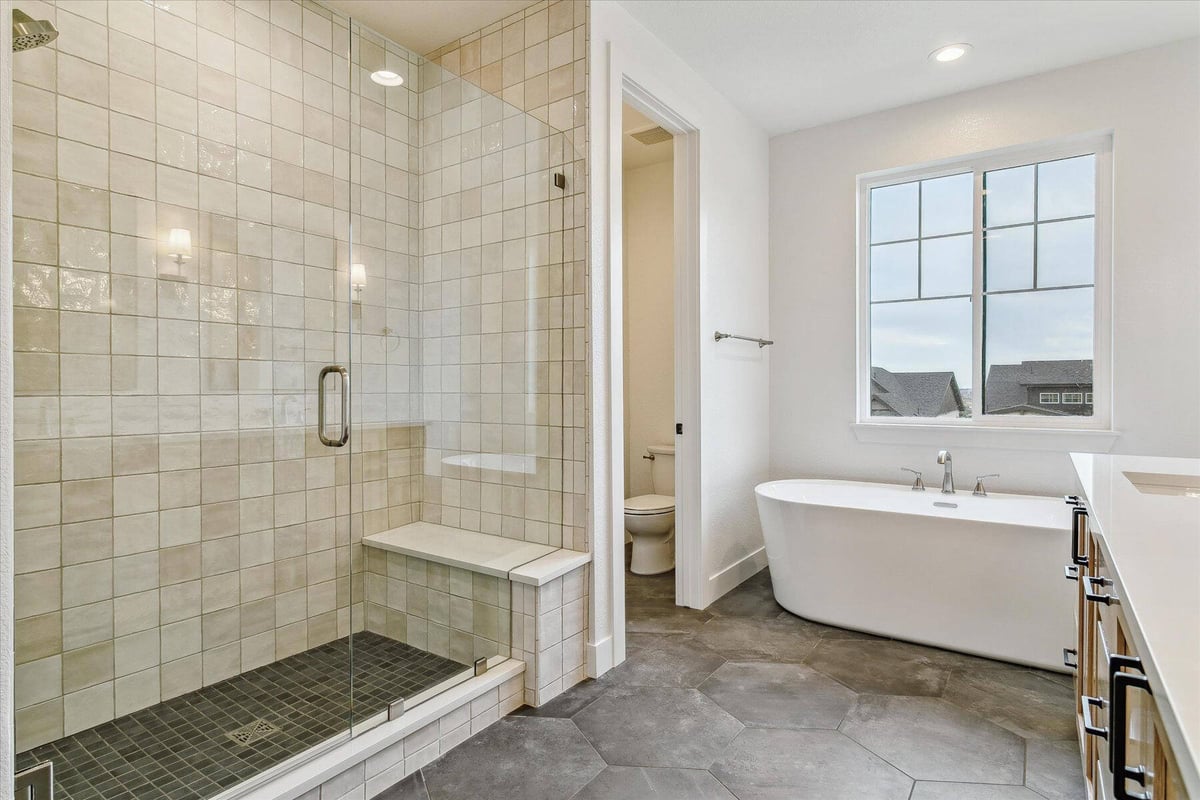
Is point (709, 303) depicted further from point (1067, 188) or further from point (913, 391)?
point (1067, 188)

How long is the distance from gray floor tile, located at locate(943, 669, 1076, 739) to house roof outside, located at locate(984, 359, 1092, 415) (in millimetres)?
1393

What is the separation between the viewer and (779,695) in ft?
7.34

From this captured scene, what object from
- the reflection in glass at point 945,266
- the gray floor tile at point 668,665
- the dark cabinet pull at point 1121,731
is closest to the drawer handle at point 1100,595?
the dark cabinet pull at point 1121,731

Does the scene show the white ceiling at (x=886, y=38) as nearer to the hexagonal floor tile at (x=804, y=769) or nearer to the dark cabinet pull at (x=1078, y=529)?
the dark cabinet pull at (x=1078, y=529)

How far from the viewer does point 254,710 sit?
1.89m

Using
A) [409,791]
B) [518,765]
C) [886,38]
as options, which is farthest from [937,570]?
[886,38]

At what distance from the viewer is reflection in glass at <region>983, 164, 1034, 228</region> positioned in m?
3.20

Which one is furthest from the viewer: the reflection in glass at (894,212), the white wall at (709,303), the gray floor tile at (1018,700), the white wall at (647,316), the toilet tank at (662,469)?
the white wall at (647,316)

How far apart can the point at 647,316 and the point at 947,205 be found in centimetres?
181

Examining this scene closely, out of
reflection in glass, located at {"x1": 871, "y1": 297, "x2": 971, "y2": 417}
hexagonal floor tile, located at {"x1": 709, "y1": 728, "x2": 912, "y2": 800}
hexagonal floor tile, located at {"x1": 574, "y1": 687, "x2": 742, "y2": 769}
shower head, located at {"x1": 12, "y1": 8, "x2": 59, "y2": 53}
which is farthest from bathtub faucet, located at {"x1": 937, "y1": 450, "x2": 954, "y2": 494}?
shower head, located at {"x1": 12, "y1": 8, "x2": 59, "y2": 53}

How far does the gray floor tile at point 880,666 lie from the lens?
2.30 metres

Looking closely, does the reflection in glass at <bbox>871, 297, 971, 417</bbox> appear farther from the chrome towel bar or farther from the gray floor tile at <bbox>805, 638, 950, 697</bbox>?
the gray floor tile at <bbox>805, 638, 950, 697</bbox>

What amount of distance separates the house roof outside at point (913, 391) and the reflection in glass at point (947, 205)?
30.3 inches

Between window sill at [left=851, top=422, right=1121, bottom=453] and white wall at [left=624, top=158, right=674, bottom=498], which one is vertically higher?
white wall at [left=624, top=158, right=674, bottom=498]
